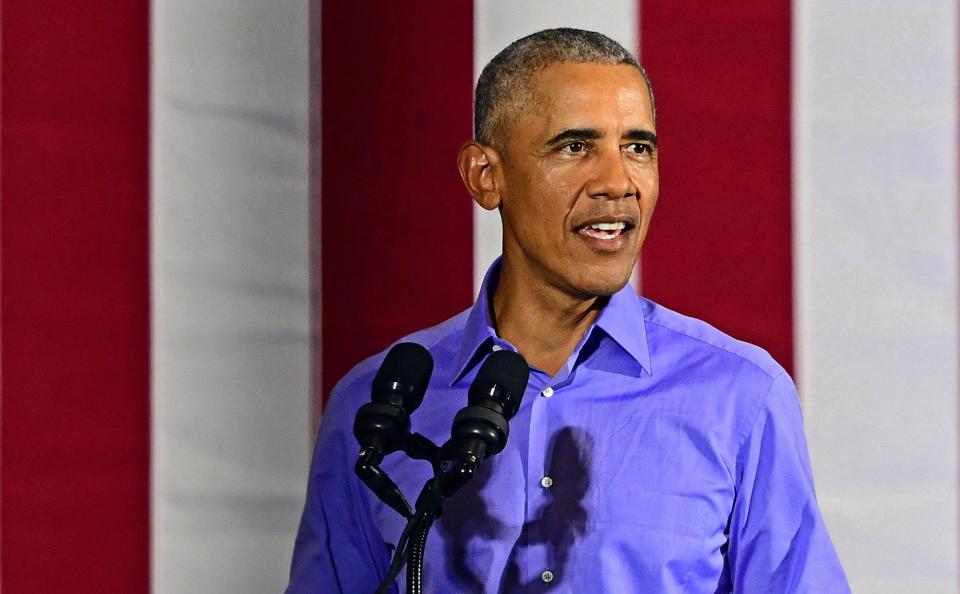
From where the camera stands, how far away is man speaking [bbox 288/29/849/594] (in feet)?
4.35

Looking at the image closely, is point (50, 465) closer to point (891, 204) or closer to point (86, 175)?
point (86, 175)

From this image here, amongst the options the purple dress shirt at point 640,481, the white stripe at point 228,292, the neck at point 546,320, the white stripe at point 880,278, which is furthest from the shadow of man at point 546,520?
the white stripe at point 228,292

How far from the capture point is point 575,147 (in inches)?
53.9

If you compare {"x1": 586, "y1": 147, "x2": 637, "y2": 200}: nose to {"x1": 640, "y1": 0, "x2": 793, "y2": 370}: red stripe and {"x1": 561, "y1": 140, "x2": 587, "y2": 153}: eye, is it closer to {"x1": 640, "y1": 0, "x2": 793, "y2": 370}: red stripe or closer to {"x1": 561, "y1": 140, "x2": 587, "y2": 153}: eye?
{"x1": 561, "y1": 140, "x2": 587, "y2": 153}: eye

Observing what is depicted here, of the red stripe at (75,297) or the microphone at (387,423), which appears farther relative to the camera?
the red stripe at (75,297)

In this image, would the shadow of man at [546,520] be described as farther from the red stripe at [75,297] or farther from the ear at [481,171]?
the red stripe at [75,297]

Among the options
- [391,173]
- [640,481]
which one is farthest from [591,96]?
[391,173]

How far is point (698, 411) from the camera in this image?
1.36m

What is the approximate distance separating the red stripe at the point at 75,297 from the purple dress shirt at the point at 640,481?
0.39 m

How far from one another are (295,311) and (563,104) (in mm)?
635

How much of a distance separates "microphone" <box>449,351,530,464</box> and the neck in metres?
0.39

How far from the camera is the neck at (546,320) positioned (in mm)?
1442

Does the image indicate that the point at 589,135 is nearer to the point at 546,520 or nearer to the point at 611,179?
the point at 611,179

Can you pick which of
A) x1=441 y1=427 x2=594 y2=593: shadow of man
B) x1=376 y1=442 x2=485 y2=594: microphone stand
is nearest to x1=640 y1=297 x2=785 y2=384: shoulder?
x1=441 y1=427 x2=594 y2=593: shadow of man
